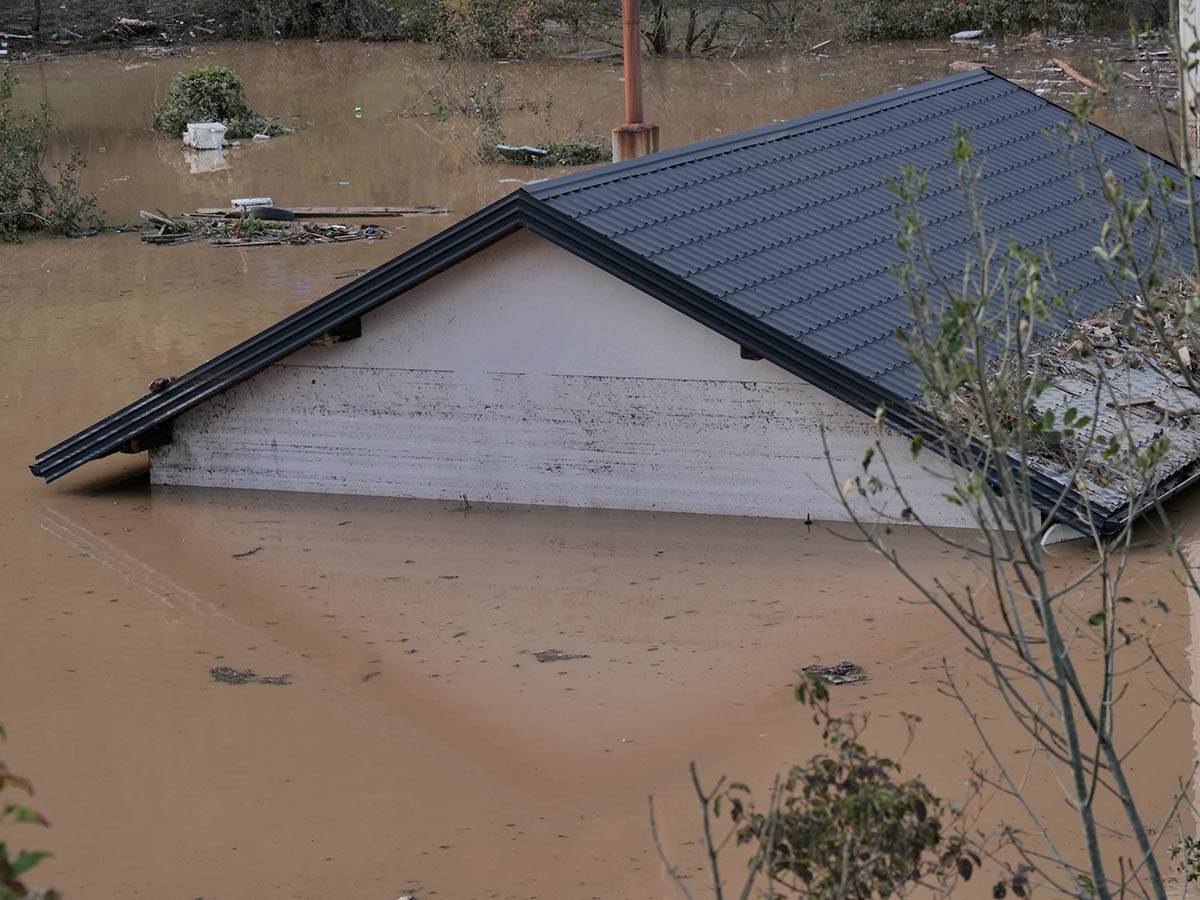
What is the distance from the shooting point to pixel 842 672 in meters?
8.82

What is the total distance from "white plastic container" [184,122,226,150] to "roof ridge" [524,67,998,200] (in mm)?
15990

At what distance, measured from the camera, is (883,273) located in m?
11.7

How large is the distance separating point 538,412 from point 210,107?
68.5 ft

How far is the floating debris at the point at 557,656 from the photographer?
9297 mm

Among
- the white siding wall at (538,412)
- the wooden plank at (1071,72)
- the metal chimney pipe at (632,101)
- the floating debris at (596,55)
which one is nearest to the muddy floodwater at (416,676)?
the white siding wall at (538,412)

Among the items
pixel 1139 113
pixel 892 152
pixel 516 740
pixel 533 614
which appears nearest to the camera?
pixel 516 740

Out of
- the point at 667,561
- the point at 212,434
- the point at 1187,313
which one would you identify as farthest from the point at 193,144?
the point at 1187,313

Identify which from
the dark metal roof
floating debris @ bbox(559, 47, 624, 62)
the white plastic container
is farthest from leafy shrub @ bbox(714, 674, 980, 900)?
floating debris @ bbox(559, 47, 624, 62)

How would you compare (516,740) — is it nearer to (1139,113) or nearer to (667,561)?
(667,561)

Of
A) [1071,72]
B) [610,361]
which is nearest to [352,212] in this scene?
[610,361]

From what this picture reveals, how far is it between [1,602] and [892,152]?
724 centimetres

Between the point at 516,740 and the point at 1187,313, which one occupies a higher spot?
the point at 1187,313

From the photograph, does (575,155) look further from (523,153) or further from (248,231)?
(248,231)

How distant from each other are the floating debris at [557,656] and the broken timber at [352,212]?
536 inches
